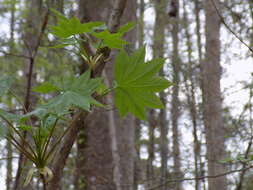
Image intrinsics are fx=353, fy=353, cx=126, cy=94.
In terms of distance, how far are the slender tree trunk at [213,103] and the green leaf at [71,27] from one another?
2148 millimetres

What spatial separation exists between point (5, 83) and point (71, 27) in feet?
0.75

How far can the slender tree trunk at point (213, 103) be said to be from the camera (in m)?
3.49

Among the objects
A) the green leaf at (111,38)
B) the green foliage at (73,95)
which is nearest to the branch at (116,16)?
the green leaf at (111,38)

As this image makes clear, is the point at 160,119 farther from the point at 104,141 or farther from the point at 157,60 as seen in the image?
the point at 157,60

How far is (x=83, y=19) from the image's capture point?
11.6 ft

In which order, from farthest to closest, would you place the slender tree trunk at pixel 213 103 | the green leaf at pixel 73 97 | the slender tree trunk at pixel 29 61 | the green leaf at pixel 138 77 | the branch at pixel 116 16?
1. the slender tree trunk at pixel 213 103
2. the slender tree trunk at pixel 29 61
3. the branch at pixel 116 16
4. the green leaf at pixel 138 77
5. the green leaf at pixel 73 97

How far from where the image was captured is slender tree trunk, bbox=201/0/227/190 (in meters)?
3.49

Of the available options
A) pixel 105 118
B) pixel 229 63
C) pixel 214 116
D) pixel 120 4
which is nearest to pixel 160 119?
pixel 229 63

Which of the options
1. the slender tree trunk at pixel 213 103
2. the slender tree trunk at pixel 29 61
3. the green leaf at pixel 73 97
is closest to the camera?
the green leaf at pixel 73 97

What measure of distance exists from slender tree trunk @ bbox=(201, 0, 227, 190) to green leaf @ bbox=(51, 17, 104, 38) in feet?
7.05

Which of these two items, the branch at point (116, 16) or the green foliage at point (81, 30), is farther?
the branch at point (116, 16)

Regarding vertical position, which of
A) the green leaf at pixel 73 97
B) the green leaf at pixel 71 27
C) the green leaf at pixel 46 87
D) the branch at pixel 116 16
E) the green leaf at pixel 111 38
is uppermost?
the branch at pixel 116 16

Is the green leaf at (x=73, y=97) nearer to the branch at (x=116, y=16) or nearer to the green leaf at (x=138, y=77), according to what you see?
the green leaf at (x=138, y=77)

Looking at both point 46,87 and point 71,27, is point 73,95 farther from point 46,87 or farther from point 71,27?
point 71,27
